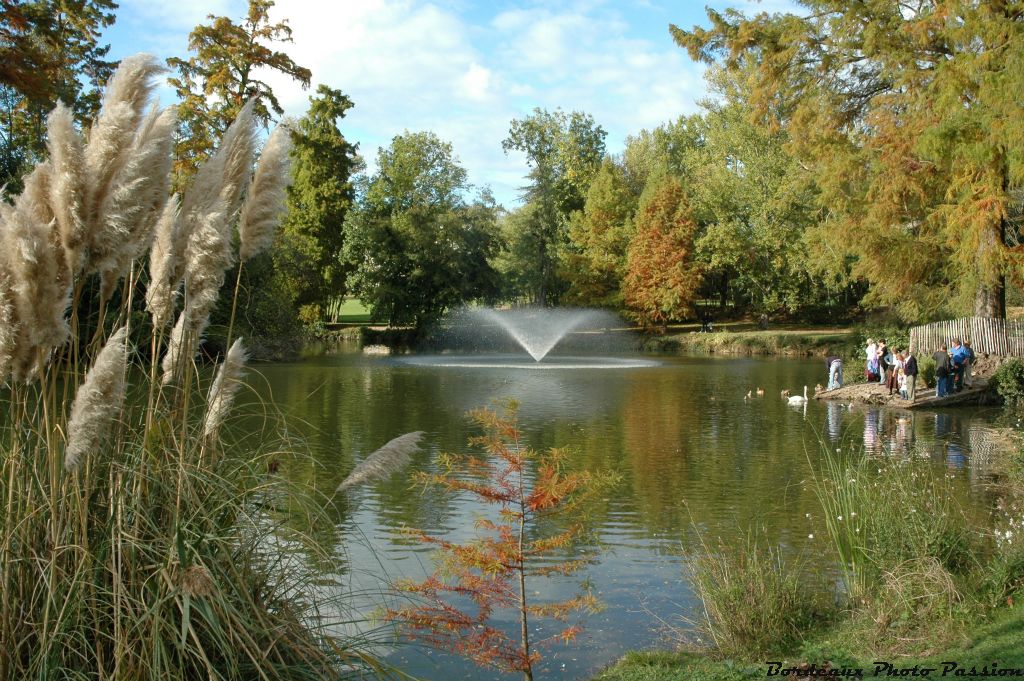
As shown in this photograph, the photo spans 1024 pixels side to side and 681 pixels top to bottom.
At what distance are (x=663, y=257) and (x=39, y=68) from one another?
121ft

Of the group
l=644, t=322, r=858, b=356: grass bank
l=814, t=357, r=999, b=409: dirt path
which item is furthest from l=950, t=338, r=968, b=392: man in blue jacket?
l=644, t=322, r=858, b=356: grass bank

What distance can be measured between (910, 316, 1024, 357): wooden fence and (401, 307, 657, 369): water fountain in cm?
1523

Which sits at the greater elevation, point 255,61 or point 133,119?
point 255,61

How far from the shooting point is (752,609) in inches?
224

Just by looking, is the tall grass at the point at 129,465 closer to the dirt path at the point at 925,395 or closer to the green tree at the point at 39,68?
the green tree at the point at 39,68

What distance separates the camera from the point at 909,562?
237 inches

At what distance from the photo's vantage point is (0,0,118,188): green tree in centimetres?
1714

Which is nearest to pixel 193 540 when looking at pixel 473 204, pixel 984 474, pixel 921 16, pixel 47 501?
pixel 47 501

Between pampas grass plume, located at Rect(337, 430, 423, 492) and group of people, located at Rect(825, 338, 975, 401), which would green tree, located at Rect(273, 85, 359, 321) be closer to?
group of people, located at Rect(825, 338, 975, 401)

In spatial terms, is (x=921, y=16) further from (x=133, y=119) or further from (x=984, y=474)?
(x=133, y=119)

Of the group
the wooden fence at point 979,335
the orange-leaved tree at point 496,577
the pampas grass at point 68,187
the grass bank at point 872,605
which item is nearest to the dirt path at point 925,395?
the wooden fence at point 979,335

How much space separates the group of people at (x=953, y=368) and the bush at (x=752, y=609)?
1752 cm

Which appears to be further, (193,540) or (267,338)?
(267,338)

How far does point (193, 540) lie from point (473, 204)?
53.9 metres
